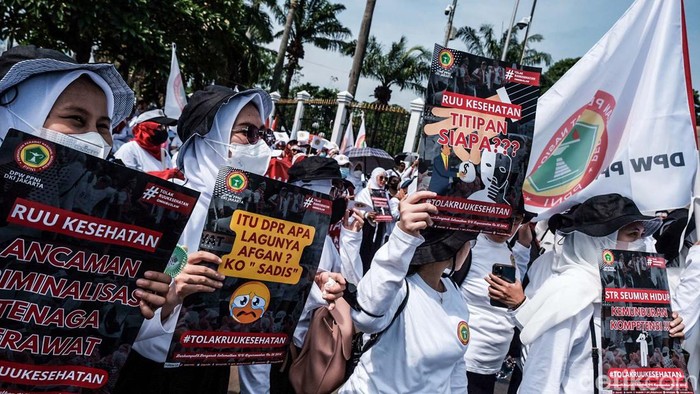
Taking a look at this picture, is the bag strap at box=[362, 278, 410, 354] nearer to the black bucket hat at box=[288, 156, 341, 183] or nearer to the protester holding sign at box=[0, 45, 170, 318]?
the protester holding sign at box=[0, 45, 170, 318]

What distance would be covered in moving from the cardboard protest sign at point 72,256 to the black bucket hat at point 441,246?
1.11m

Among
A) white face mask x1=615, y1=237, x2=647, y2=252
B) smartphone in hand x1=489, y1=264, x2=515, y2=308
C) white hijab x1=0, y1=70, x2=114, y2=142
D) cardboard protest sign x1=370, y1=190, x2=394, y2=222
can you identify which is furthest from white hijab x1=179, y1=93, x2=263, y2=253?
cardboard protest sign x1=370, y1=190, x2=394, y2=222

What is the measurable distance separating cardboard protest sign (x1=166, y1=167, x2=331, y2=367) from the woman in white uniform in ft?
0.92

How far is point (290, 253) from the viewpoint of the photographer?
2.06 metres

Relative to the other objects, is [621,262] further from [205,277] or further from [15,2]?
[15,2]

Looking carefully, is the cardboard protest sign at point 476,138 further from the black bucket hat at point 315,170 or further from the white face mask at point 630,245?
the black bucket hat at point 315,170

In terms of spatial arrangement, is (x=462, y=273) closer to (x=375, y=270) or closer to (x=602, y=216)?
(x=602, y=216)

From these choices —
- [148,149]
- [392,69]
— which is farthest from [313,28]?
[148,149]

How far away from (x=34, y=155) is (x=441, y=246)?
1.62m

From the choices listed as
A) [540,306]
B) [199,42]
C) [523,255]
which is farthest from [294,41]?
[540,306]

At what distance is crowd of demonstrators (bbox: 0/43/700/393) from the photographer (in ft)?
5.64

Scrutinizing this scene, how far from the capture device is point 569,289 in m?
2.66

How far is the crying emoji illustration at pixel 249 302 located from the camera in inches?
77.2

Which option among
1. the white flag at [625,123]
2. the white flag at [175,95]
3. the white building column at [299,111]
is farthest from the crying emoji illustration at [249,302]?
the white building column at [299,111]
